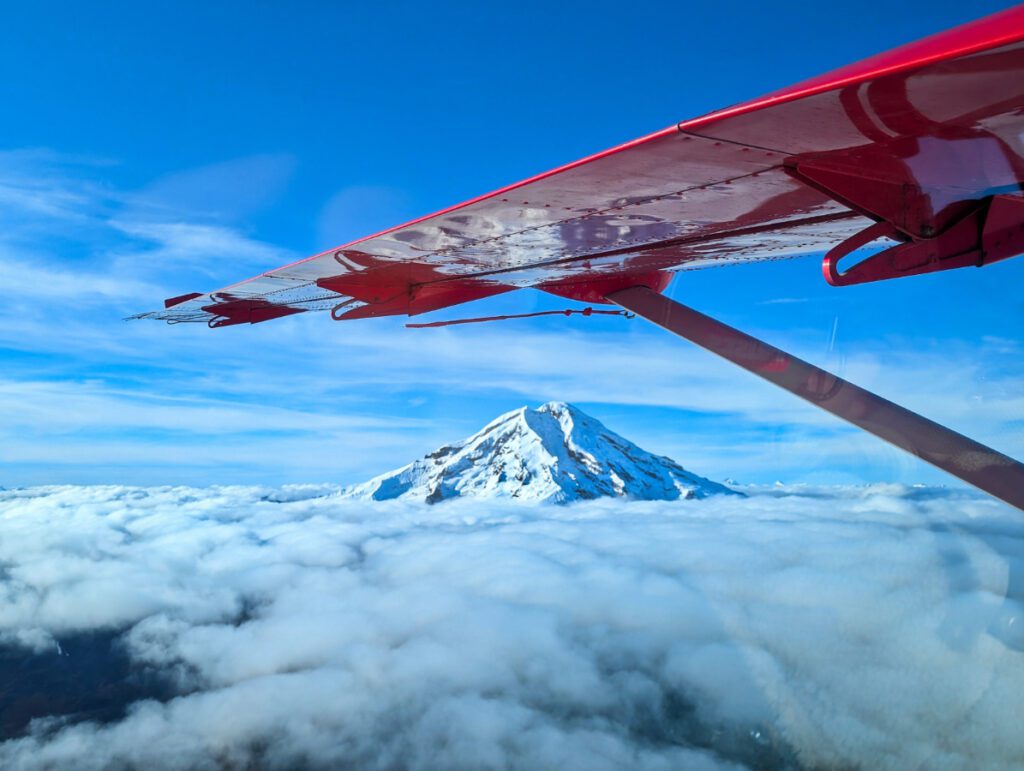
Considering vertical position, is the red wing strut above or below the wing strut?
above

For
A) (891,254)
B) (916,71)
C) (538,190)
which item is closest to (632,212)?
(538,190)

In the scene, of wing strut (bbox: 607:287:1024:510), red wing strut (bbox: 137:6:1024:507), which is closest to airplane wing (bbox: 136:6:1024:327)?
red wing strut (bbox: 137:6:1024:507)

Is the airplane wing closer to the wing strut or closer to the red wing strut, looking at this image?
the red wing strut

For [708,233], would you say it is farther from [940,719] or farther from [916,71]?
[940,719]

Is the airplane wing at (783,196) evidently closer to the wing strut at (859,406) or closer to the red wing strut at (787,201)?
the red wing strut at (787,201)

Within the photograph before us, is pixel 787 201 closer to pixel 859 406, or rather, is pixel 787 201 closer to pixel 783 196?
pixel 783 196

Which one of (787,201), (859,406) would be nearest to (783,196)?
(787,201)

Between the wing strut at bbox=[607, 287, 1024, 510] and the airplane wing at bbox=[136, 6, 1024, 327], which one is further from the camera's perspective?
the wing strut at bbox=[607, 287, 1024, 510]
